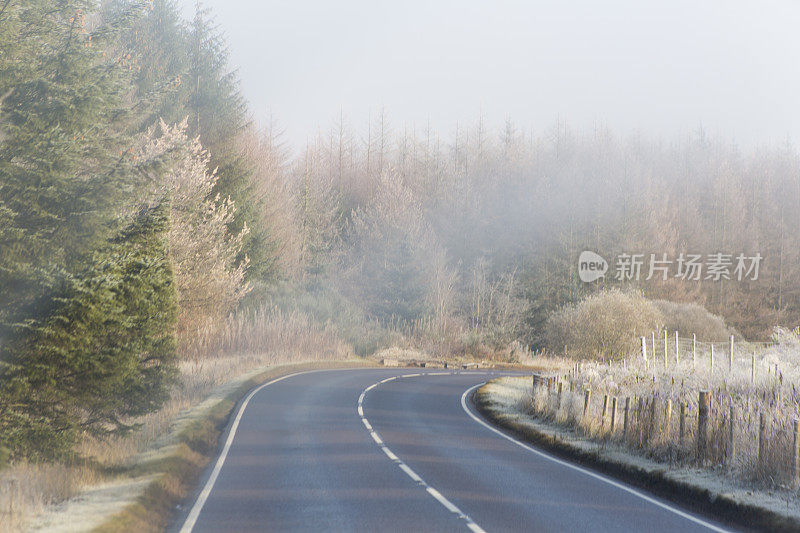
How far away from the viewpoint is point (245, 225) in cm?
3622

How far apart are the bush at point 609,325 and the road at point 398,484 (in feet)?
77.1

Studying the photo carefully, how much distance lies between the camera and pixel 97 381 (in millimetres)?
12773

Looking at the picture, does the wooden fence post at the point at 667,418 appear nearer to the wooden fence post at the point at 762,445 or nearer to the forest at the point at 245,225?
the wooden fence post at the point at 762,445

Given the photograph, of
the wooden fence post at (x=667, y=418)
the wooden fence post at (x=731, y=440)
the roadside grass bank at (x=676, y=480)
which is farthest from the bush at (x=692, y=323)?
the wooden fence post at (x=731, y=440)

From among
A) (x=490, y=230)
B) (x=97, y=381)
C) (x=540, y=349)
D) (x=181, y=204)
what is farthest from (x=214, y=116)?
(x=97, y=381)

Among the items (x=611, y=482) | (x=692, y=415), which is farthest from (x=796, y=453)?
(x=692, y=415)

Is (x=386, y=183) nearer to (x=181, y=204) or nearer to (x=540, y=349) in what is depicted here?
(x=540, y=349)

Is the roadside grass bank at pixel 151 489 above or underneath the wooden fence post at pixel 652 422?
underneath

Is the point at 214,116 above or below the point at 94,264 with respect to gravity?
above

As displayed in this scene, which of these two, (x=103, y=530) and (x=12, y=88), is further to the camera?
(x=12, y=88)

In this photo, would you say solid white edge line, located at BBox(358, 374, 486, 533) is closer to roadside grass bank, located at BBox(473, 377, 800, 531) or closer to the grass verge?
the grass verge

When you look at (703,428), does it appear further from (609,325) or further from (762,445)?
(609,325)

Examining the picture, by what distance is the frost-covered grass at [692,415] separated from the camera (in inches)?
433

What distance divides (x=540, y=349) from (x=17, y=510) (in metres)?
51.2
